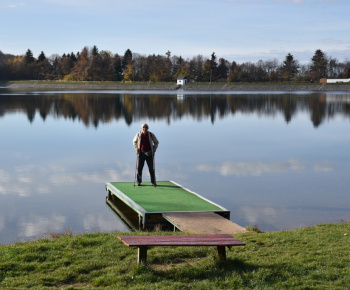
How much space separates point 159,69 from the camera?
144 meters

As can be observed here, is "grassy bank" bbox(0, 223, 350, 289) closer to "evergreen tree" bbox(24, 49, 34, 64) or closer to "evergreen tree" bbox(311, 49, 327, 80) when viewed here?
"evergreen tree" bbox(311, 49, 327, 80)

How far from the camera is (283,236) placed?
9.68 metres

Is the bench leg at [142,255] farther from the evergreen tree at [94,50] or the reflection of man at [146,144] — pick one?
the evergreen tree at [94,50]

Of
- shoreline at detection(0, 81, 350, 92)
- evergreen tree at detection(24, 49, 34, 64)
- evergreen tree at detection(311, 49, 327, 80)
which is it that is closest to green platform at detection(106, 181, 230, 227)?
shoreline at detection(0, 81, 350, 92)

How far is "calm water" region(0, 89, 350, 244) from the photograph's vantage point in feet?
45.4

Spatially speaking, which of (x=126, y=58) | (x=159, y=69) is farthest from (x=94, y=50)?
(x=159, y=69)

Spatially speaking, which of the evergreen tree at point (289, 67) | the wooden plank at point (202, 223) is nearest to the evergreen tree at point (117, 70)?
the evergreen tree at point (289, 67)

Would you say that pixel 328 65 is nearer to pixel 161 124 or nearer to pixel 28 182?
pixel 161 124

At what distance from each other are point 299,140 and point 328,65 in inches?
4629

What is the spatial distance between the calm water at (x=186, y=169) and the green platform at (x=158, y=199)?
24.3 inches

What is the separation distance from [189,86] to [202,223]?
11765 cm

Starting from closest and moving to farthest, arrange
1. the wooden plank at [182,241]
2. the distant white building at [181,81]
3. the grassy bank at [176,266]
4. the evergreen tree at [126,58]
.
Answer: the grassy bank at [176,266], the wooden plank at [182,241], the distant white building at [181,81], the evergreen tree at [126,58]

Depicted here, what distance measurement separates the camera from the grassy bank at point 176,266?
22.6 feet

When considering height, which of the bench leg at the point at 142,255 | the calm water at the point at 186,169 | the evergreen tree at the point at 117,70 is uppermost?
the evergreen tree at the point at 117,70
